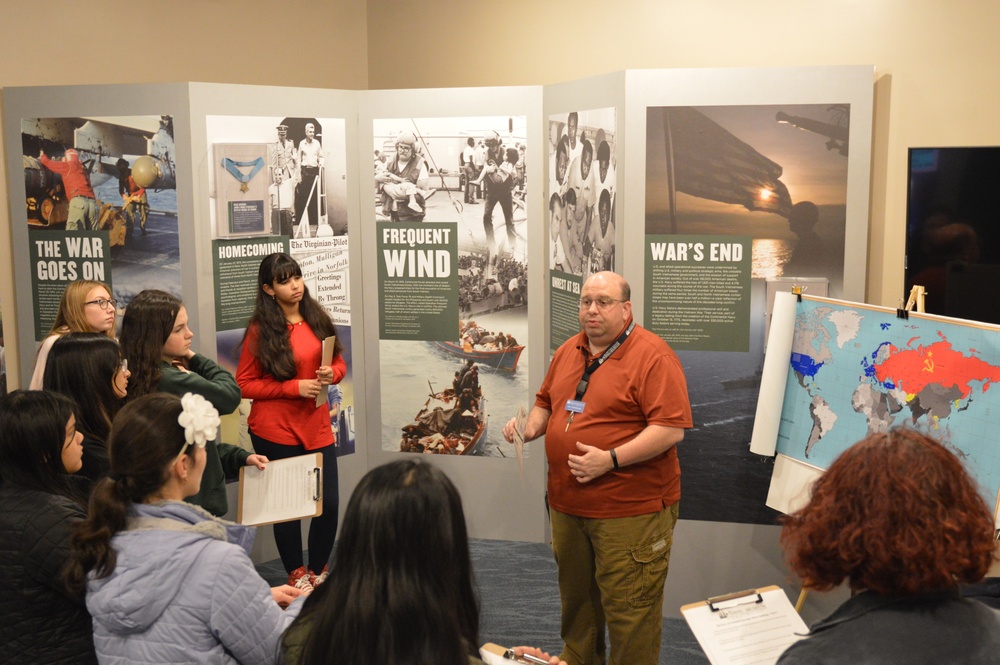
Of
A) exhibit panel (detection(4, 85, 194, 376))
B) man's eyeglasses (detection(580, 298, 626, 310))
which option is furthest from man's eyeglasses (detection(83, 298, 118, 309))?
man's eyeglasses (detection(580, 298, 626, 310))

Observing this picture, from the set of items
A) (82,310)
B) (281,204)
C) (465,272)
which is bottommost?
(82,310)

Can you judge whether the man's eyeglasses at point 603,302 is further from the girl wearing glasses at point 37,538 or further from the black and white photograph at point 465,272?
the girl wearing glasses at point 37,538

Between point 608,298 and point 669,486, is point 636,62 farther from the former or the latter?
point 669,486

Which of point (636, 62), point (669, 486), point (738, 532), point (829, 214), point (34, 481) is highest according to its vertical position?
point (636, 62)

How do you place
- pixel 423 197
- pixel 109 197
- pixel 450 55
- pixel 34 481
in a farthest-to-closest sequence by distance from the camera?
pixel 450 55 → pixel 423 197 → pixel 109 197 → pixel 34 481

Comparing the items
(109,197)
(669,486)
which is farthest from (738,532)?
(109,197)

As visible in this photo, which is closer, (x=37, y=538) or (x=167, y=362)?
(x=37, y=538)

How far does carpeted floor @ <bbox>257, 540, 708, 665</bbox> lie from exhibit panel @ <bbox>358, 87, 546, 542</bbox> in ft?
0.62

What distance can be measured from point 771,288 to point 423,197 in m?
1.97

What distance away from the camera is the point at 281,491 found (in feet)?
11.5

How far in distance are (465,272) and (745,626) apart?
2.96m

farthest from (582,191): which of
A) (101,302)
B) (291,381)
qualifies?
(101,302)

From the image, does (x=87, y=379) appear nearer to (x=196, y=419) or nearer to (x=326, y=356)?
(x=196, y=419)

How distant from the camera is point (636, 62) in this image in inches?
197
